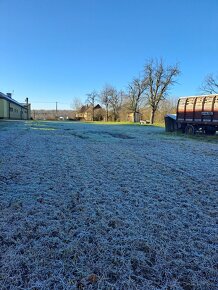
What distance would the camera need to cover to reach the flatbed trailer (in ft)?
51.9

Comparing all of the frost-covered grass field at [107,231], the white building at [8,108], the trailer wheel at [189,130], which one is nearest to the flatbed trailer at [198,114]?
the trailer wheel at [189,130]

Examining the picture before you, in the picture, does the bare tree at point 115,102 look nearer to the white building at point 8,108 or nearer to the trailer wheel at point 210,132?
the white building at point 8,108

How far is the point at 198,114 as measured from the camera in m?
17.0

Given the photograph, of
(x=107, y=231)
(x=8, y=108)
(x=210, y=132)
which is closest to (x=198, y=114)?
(x=210, y=132)

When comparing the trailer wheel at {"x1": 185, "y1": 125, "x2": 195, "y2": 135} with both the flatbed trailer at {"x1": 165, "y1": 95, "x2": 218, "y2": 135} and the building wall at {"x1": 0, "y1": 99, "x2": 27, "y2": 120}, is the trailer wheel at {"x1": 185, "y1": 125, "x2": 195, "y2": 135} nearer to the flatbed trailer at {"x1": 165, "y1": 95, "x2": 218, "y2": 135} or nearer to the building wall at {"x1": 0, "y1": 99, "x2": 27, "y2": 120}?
the flatbed trailer at {"x1": 165, "y1": 95, "x2": 218, "y2": 135}

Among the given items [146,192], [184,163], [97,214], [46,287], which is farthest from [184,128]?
[46,287]

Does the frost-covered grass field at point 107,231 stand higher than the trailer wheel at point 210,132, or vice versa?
the trailer wheel at point 210,132

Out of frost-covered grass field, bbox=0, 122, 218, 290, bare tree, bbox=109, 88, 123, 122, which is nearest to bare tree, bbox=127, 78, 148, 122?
bare tree, bbox=109, 88, 123, 122

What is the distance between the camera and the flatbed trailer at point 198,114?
1582cm

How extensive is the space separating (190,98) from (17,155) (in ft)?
47.4

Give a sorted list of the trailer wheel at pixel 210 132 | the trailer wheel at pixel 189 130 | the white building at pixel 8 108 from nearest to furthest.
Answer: the trailer wheel at pixel 210 132 → the trailer wheel at pixel 189 130 → the white building at pixel 8 108

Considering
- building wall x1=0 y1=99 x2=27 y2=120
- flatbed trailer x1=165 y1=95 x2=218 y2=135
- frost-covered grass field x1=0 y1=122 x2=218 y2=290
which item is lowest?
frost-covered grass field x1=0 y1=122 x2=218 y2=290

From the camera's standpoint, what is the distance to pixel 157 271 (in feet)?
6.86

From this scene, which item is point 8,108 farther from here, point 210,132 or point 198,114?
point 210,132
